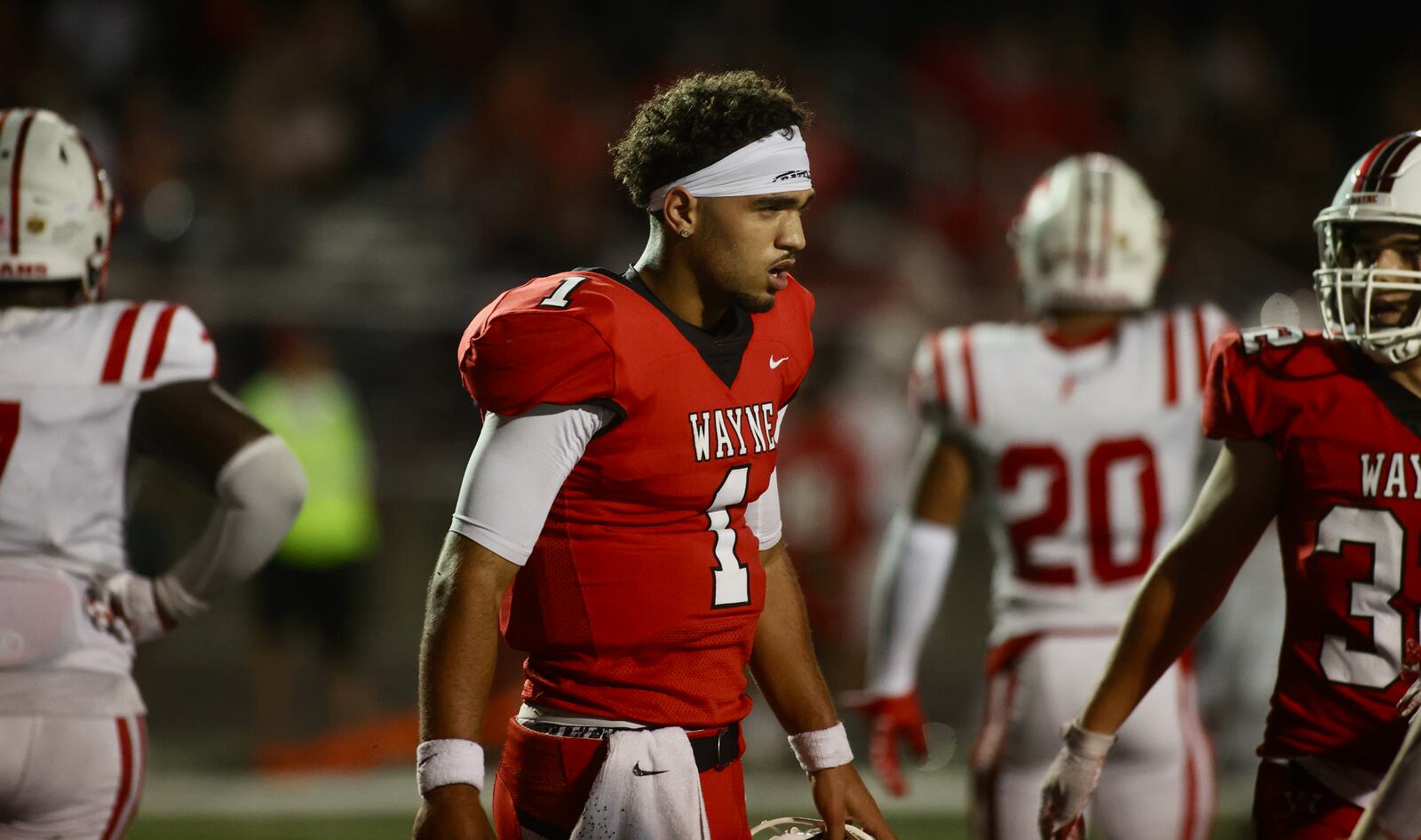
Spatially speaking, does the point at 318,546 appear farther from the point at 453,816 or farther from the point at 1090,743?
the point at 453,816

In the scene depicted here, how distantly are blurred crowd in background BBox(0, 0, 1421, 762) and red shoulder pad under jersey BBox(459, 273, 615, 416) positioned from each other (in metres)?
5.21

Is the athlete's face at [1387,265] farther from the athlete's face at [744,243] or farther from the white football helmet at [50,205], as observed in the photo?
the white football helmet at [50,205]

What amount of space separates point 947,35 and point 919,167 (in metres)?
1.26

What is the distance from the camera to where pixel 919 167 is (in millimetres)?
10500

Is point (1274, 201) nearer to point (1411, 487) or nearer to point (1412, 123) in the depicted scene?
point (1412, 123)

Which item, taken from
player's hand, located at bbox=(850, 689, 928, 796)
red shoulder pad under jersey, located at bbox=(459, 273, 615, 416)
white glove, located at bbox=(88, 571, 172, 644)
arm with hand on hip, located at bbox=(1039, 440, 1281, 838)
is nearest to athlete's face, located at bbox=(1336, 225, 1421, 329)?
arm with hand on hip, located at bbox=(1039, 440, 1281, 838)

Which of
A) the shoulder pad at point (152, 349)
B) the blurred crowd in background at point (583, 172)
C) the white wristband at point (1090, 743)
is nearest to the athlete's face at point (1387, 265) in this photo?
the white wristband at point (1090, 743)

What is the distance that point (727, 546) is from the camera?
2.73m

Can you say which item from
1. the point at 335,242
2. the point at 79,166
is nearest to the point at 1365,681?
the point at 79,166

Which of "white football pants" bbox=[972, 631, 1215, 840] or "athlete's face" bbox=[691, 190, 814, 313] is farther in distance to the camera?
"white football pants" bbox=[972, 631, 1215, 840]

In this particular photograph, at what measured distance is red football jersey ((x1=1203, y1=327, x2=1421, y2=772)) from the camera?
8.57ft

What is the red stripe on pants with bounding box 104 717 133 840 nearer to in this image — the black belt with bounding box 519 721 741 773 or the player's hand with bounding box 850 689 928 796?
the black belt with bounding box 519 721 741 773

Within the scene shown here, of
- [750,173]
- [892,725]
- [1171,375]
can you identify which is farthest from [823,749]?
[1171,375]

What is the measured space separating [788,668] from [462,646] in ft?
2.40
